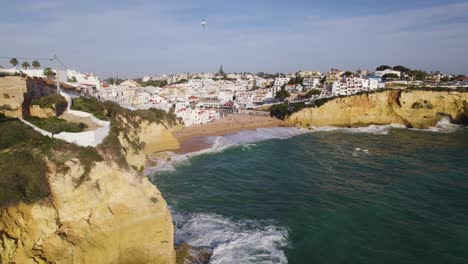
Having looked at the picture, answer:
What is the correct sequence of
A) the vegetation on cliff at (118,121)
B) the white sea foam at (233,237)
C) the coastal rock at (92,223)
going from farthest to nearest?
the white sea foam at (233,237) < the vegetation on cliff at (118,121) < the coastal rock at (92,223)

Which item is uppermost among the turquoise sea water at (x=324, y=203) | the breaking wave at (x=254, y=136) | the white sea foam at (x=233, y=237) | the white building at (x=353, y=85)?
the white building at (x=353, y=85)

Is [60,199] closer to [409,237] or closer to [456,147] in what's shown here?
[409,237]

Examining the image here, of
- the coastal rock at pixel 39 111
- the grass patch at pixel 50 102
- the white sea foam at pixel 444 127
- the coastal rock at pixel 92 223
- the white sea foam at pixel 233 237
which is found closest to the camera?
the coastal rock at pixel 92 223

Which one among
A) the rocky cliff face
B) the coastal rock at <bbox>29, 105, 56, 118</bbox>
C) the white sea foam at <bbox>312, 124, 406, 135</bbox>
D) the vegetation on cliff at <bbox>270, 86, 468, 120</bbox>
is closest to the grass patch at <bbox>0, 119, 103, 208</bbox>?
the coastal rock at <bbox>29, 105, 56, 118</bbox>

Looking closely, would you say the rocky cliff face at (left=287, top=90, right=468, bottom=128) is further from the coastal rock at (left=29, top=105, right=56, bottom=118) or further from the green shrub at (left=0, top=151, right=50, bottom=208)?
the green shrub at (left=0, top=151, right=50, bottom=208)

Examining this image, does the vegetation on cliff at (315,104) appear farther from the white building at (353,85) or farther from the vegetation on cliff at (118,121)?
the vegetation on cliff at (118,121)

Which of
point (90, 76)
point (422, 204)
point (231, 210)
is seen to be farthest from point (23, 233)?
point (90, 76)

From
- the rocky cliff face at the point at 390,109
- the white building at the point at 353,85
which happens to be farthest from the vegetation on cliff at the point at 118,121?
the white building at the point at 353,85
